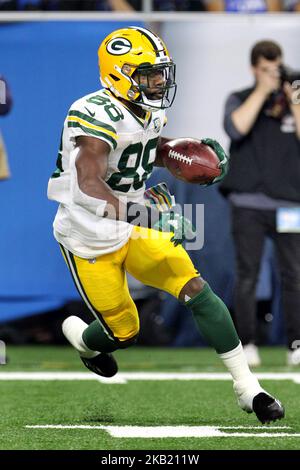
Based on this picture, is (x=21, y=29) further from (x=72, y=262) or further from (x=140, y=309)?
(x=72, y=262)

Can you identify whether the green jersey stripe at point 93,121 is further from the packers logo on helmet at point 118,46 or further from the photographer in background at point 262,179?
the photographer in background at point 262,179

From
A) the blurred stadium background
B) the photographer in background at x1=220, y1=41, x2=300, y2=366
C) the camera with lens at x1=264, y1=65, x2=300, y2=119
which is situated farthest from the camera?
the blurred stadium background

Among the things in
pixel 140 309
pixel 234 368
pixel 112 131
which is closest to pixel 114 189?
pixel 112 131

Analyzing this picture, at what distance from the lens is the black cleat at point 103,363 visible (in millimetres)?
4461

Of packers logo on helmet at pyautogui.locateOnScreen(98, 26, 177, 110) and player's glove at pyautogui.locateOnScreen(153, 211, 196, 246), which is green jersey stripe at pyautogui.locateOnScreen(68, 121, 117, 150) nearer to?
packers logo on helmet at pyautogui.locateOnScreen(98, 26, 177, 110)

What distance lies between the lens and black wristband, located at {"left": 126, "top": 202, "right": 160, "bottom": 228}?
3.67m

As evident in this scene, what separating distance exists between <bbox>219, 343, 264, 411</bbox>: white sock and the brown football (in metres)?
0.63

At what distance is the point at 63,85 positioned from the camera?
6922 millimetres

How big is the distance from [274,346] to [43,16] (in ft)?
7.98

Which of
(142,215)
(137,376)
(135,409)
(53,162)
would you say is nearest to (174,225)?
(142,215)

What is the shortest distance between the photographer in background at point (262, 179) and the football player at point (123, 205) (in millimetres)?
1832

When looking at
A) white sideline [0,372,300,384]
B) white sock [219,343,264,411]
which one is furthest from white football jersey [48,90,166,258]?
white sideline [0,372,300,384]
